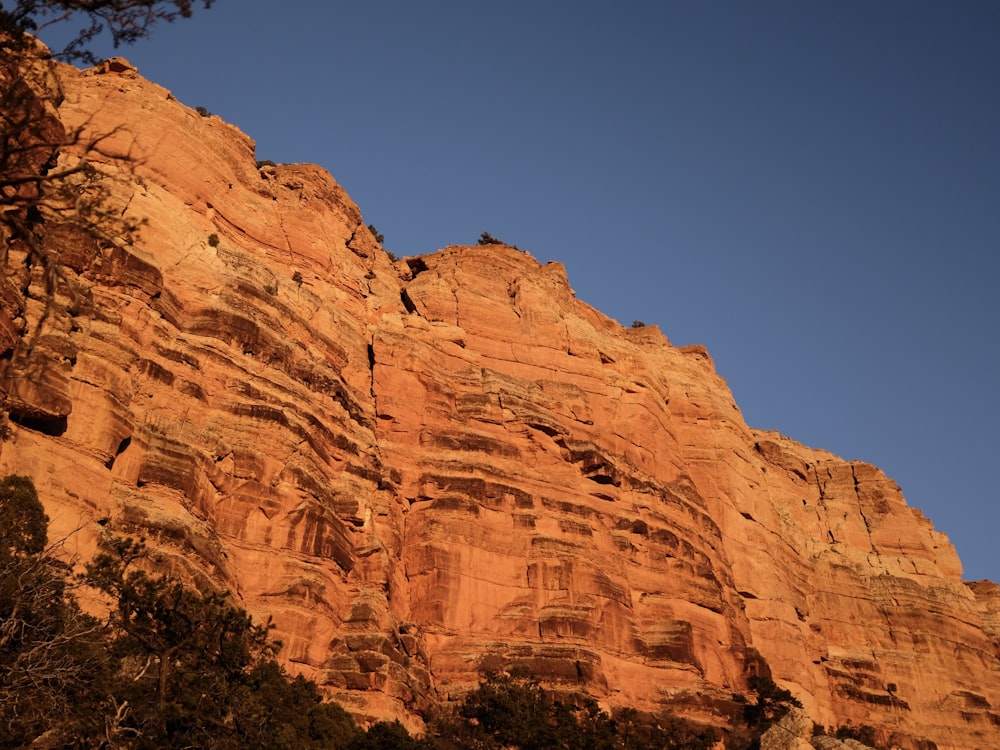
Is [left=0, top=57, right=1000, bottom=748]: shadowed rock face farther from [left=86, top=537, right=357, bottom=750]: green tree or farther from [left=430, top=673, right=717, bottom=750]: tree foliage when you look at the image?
[left=86, top=537, right=357, bottom=750]: green tree

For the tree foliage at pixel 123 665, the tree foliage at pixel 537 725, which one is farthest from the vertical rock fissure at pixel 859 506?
the tree foliage at pixel 123 665

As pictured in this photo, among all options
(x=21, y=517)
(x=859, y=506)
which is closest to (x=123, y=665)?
(x=21, y=517)

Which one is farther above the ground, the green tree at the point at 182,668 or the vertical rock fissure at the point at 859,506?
the vertical rock fissure at the point at 859,506

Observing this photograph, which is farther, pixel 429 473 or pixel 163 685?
pixel 429 473

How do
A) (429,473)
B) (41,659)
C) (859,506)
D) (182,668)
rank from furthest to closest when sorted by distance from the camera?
(859,506) → (429,473) → (182,668) → (41,659)

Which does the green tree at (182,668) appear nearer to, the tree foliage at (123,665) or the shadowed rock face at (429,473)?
the tree foliage at (123,665)

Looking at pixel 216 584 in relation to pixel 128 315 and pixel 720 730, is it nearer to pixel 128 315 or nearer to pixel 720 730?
pixel 128 315

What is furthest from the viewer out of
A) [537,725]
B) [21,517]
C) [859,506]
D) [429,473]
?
[859,506]

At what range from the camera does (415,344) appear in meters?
66.8

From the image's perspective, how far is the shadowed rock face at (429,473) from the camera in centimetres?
4450

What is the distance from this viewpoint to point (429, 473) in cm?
6072

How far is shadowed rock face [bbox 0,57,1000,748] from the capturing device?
44.5 m

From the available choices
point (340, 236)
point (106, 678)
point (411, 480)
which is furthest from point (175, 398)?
point (340, 236)

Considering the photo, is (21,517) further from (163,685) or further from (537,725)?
(537,725)
